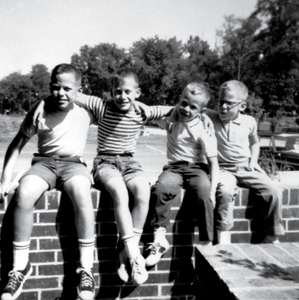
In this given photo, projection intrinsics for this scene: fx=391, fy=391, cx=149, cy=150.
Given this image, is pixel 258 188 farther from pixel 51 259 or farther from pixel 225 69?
pixel 225 69

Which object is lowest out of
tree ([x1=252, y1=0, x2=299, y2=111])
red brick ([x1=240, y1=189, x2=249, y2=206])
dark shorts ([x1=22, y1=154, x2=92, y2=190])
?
red brick ([x1=240, y1=189, x2=249, y2=206])

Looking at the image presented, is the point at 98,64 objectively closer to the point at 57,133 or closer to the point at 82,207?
the point at 57,133

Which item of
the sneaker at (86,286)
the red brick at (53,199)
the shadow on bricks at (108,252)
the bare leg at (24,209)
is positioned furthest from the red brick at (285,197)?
the bare leg at (24,209)

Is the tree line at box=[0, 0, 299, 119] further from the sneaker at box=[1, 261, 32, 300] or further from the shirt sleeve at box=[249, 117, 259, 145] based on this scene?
the sneaker at box=[1, 261, 32, 300]

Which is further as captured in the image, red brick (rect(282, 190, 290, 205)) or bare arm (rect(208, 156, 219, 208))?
red brick (rect(282, 190, 290, 205))

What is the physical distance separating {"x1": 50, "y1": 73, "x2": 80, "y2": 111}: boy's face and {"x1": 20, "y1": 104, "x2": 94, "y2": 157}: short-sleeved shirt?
0.35ft

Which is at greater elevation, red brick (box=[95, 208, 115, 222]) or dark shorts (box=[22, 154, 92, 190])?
dark shorts (box=[22, 154, 92, 190])

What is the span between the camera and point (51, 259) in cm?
284

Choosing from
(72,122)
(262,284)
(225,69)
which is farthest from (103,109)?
(225,69)

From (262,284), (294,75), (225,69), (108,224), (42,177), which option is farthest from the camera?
(225,69)

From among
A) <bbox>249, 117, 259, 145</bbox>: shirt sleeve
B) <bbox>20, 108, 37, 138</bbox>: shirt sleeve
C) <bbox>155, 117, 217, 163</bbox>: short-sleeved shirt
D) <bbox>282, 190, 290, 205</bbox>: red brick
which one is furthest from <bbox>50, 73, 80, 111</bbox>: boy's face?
<bbox>282, 190, 290, 205</bbox>: red brick

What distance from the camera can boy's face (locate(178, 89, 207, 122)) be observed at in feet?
10.6

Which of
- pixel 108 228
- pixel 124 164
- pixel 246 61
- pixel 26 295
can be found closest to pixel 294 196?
pixel 124 164

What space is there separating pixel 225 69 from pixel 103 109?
27773 millimetres
